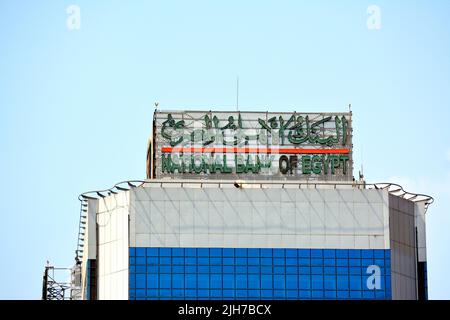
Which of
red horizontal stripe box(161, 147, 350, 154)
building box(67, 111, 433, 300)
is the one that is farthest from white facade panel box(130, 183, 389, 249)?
red horizontal stripe box(161, 147, 350, 154)

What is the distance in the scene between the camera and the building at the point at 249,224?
169500 millimetres

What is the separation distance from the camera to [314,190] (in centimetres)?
17200

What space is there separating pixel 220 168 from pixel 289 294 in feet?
52.6

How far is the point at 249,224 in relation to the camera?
170750 millimetres

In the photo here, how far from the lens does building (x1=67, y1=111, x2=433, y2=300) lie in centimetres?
16950

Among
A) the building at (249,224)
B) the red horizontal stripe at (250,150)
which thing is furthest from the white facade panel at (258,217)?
the red horizontal stripe at (250,150)

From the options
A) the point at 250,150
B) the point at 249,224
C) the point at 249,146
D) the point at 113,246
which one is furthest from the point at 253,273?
the point at 113,246

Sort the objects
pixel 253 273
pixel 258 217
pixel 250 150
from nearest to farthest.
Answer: pixel 253 273, pixel 258 217, pixel 250 150

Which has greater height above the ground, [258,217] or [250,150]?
[250,150]

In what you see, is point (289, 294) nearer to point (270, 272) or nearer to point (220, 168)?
point (270, 272)

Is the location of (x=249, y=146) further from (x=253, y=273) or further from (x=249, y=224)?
(x=253, y=273)

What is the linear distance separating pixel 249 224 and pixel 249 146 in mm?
9892

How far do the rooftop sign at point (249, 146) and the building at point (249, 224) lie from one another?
0.11m
